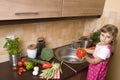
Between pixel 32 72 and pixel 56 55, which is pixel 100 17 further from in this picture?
pixel 32 72

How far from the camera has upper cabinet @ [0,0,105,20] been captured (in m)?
0.78

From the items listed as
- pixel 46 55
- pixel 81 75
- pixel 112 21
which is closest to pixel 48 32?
pixel 46 55

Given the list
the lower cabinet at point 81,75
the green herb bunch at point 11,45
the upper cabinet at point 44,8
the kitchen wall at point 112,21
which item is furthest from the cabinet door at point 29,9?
the kitchen wall at point 112,21

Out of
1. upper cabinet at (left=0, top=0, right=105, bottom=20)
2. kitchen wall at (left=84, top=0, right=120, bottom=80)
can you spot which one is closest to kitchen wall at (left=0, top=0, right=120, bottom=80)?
kitchen wall at (left=84, top=0, right=120, bottom=80)

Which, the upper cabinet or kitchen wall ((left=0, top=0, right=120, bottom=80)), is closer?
the upper cabinet

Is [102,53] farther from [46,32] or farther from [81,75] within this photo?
[46,32]

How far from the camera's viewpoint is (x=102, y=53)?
1.10 m

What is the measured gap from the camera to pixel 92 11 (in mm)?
1368

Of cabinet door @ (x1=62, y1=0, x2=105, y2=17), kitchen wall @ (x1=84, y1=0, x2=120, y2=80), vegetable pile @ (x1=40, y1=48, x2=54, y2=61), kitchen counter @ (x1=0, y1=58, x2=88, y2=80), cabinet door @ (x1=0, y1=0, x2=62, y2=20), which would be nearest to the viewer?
Answer: cabinet door @ (x1=0, y1=0, x2=62, y2=20)

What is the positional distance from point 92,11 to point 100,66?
0.59m

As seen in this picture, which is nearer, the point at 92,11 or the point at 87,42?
the point at 92,11

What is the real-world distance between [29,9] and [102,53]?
2.33ft

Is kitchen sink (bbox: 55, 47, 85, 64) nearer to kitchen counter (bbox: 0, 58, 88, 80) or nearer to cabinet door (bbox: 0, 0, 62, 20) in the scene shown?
kitchen counter (bbox: 0, 58, 88, 80)

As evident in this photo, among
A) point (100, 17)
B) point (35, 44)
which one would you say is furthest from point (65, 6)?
point (100, 17)
